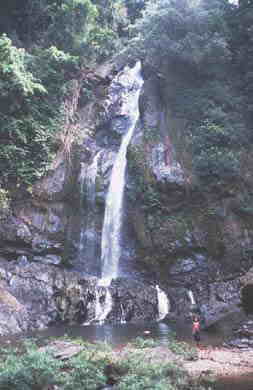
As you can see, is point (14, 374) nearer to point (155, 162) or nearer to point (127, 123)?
point (155, 162)

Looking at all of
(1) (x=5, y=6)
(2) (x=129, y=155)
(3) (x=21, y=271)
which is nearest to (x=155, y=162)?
(2) (x=129, y=155)

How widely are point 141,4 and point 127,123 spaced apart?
14430mm

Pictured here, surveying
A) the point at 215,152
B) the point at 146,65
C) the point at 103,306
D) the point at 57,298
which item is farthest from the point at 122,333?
the point at 146,65

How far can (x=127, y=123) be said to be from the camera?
22.5m

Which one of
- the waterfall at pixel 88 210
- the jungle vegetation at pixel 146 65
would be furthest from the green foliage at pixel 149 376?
the jungle vegetation at pixel 146 65

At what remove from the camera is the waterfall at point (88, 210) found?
1973cm

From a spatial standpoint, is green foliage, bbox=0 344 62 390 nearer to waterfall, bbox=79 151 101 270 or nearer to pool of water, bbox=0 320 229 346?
pool of water, bbox=0 320 229 346

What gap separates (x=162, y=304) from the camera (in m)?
17.8

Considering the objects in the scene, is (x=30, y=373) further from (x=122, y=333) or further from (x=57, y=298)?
(x=57, y=298)

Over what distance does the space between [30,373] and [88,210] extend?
14136mm

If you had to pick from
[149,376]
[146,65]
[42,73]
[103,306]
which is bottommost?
[149,376]

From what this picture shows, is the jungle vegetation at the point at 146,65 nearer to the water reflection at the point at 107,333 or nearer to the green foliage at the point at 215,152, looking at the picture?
the green foliage at the point at 215,152

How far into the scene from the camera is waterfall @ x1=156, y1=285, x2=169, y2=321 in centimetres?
1746

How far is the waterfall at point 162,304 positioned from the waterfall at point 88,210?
148 inches
